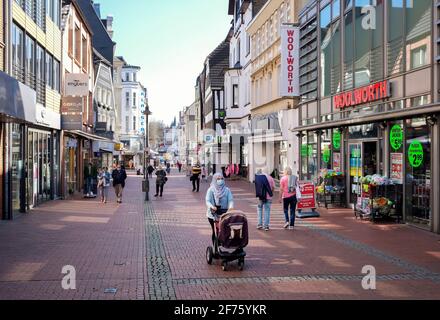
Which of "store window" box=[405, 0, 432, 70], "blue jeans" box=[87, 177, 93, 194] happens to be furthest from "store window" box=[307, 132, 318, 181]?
"blue jeans" box=[87, 177, 93, 194]

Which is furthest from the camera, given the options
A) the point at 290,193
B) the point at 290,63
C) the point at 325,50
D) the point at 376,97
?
the point at 290,63

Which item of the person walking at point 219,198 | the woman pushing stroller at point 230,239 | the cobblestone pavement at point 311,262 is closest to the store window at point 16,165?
the cobblestone pavement at point 311,262

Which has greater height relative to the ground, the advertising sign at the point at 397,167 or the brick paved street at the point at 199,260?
the advertising sign at the point at 397,167

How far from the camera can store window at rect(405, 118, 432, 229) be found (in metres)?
14.1

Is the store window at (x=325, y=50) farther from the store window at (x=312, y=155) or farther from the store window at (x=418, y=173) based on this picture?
the store window at (x=418, y=173)

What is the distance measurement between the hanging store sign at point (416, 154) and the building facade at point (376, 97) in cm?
2

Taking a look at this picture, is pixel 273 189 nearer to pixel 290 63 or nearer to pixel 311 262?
pixel 311 262

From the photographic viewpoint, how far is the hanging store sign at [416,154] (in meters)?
14.4

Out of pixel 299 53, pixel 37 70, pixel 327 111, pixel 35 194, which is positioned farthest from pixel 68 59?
pixel 327 111

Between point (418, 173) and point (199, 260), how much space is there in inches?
274

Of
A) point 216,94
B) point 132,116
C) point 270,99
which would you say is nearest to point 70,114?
point 270,99

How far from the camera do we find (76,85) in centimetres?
2503
